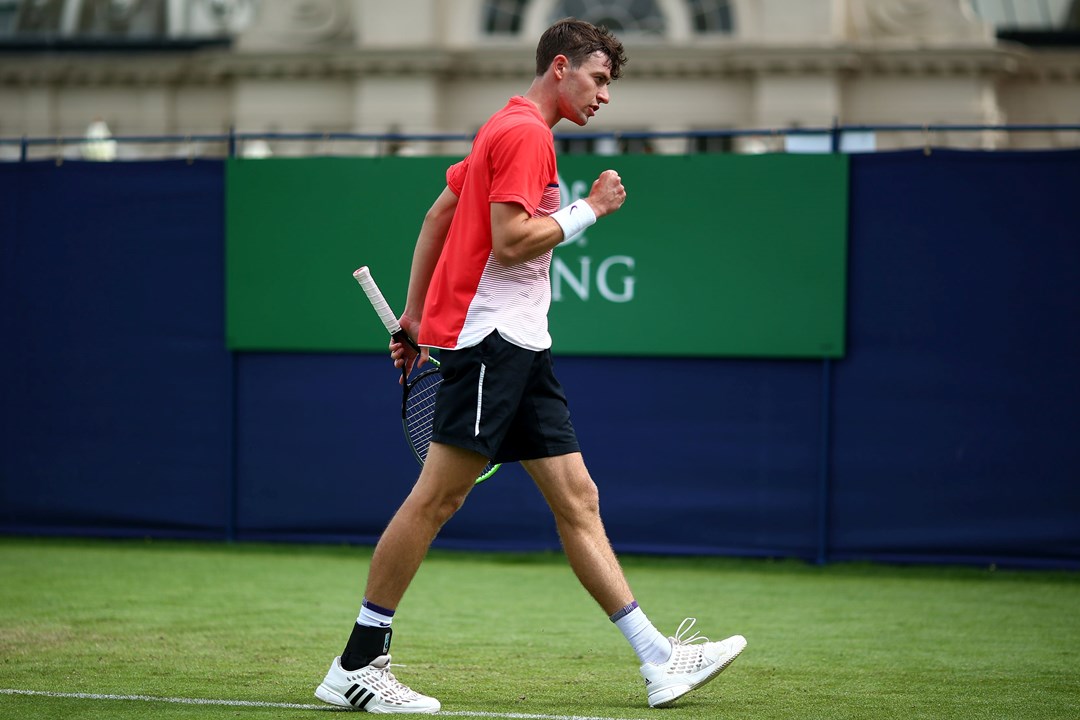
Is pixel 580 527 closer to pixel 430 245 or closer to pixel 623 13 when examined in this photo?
pixel 430 245

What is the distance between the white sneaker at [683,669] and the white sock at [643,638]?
0.8 inches

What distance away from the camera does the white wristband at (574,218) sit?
5.05m

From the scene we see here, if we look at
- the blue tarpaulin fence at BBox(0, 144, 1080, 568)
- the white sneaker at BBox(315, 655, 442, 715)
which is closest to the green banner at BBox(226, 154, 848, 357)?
the blue tarpaulin fence at BBox(0, 144, 1080, 568)

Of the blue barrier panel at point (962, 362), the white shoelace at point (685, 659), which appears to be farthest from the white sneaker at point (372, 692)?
the blue barrier panel at point (962, 362)

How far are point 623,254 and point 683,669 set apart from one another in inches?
172

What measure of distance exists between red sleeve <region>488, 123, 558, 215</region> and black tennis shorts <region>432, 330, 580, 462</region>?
441 mm

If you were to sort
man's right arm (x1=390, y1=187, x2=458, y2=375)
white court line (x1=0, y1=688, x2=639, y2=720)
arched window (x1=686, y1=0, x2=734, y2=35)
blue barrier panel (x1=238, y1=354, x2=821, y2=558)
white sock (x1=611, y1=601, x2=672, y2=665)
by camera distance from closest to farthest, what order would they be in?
white court line (x1=0, y1=688, x2=639, y2=720) < white sock (x1=611, y1=601, x2=672, y2=665) < man's right arm (x1=390, y1=187, x2=458, y2=375) < blue barrier panel (x1=238, y1=354, x2=821, y2=558) < arched window (x1=686, y1=0, x2=734, y2=35)

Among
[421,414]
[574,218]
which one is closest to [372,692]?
[421,414]

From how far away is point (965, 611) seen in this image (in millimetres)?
7688

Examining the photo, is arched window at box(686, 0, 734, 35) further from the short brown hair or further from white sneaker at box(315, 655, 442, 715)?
white sneaker at box(315, 655, 442, 715)

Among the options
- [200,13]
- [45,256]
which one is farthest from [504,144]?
[200,13]

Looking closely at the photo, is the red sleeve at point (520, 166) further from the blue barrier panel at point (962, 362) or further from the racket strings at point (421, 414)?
the blue barrier panel at point (962, 362)

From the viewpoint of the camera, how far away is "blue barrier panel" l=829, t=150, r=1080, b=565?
8766 mm

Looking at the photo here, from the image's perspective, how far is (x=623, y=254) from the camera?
363 inches
